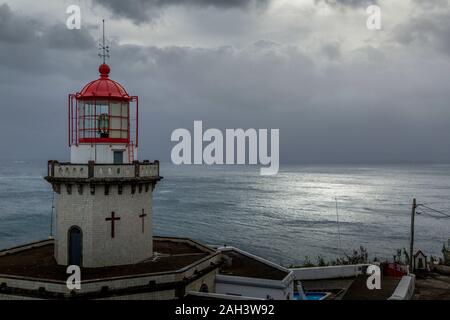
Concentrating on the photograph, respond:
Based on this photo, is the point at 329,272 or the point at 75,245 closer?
the point at 75,245

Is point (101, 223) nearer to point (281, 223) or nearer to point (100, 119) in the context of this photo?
point (100, 119)

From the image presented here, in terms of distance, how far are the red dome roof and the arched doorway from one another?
5.52 meters

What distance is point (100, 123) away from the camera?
19.0m

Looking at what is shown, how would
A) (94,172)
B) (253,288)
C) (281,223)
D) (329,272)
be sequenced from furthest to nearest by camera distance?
(281,223)
(329,272)
(253,288)
(94,172)

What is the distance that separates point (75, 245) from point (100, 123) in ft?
16.9

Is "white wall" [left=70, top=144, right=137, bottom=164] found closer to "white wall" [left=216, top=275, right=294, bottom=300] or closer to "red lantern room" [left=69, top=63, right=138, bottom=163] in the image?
"red lantern room" [left=69, top=63, right=138, bottom=163]

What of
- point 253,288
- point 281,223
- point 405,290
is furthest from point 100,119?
point 281,223

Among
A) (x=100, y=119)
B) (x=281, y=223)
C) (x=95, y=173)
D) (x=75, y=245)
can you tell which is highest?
(x=100, y=119)

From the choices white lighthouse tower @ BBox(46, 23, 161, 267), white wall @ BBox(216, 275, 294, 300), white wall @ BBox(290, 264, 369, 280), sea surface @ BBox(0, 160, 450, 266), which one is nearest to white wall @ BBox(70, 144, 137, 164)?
white lighthouse tower @ BBox(46, 23, 161, 267)

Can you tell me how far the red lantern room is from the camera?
1884 centimetres
